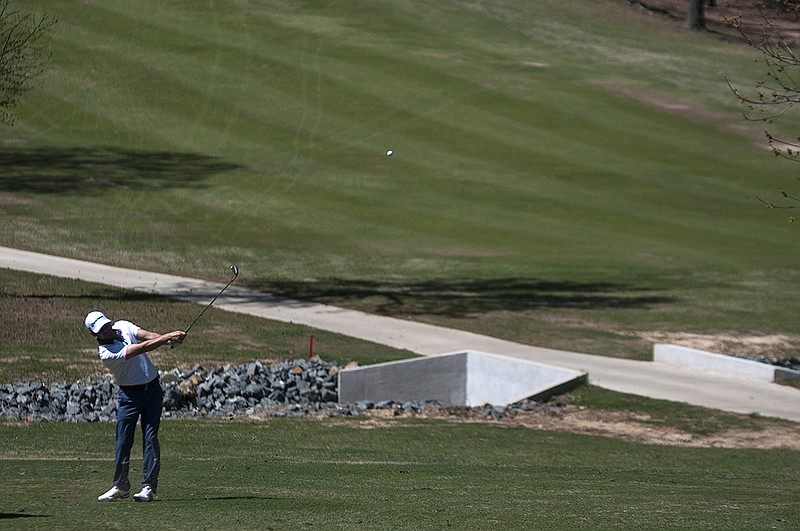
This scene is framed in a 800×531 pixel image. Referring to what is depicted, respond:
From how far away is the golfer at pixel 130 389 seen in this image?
33.1 ft

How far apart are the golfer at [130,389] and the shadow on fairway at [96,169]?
25.7 meters

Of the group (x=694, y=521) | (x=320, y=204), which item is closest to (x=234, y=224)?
(x=320, y=204)

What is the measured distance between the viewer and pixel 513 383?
2023 cm

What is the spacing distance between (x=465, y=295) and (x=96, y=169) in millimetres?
15430

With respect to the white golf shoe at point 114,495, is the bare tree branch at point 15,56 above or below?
above

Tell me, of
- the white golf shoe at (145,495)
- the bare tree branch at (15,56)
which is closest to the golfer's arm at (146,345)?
the white golf shoe at (145,495)

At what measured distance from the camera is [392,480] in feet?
41.4

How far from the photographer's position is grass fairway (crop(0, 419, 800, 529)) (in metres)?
10.2

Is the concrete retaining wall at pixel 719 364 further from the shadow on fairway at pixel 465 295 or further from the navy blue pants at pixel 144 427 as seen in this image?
the navy blue pants at pixel 144 427

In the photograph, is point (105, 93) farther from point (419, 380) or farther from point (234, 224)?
point (419, 380)

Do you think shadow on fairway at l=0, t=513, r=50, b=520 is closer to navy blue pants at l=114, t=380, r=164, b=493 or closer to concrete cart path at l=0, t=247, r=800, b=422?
navy blue pants at l=114, t=380, r=164, b=493

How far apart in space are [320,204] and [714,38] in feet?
100

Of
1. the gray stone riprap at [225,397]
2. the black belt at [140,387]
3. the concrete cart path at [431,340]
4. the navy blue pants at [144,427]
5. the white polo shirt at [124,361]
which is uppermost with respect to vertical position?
the white polo shirt at [124,361]

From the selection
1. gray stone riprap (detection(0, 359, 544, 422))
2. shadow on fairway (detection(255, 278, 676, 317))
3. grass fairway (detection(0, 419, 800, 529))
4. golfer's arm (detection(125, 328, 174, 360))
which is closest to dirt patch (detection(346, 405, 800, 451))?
gray stone riprap (detection(0, 359, 544, 422))
